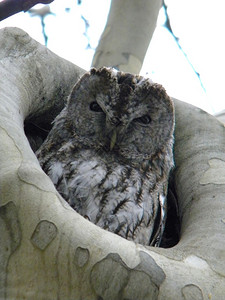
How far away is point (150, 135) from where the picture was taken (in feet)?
9.62

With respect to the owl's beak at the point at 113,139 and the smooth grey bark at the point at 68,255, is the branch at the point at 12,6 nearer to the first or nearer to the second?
the smooth grey bark at the point at 68,255

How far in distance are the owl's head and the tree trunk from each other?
63cm

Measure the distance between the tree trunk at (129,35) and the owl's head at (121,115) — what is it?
0.63 meters

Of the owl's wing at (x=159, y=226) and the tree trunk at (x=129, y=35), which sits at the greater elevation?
the tree trunk at (x=129, y=35)

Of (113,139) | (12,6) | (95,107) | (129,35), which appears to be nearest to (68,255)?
(12,6)

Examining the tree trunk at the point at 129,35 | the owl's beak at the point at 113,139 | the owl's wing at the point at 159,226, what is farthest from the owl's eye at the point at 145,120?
the tree trunk at the point at 129,35

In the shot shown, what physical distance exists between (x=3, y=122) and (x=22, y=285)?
25.1 inches

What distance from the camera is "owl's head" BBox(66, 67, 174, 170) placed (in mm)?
2682

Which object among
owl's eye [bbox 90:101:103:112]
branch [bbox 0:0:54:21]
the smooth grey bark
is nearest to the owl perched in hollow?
owl's eye [bbox 90:101:103:112]

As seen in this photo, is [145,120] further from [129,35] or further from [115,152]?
[129,35]

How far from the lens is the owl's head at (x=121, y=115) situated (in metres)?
2.68

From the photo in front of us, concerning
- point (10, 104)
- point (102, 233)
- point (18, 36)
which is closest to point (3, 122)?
point (10, 104)

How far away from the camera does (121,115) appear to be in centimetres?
267

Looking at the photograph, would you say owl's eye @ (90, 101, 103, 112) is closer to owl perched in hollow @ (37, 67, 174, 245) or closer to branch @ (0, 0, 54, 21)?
owl perched in hollow @ (37, 67, 174, 245)
